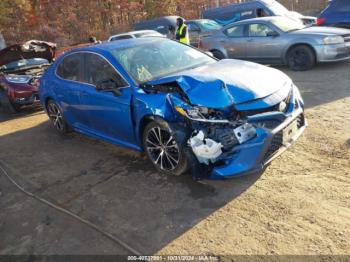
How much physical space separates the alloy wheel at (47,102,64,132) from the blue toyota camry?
96cm

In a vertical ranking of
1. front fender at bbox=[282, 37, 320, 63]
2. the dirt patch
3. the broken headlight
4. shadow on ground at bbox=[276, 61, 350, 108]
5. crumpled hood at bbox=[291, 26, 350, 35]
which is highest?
crumpled hood at bbox=[291, 26, 350, 35]

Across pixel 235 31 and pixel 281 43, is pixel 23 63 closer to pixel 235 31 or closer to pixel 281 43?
pixel 235 31

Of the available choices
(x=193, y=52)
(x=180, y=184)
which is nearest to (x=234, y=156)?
(x=180, y=184)

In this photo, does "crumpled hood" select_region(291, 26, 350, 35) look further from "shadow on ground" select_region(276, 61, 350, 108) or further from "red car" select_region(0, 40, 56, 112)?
"red car" select_region(0, 40, 56, 112)

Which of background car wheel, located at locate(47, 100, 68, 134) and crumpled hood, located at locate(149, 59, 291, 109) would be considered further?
background car wheel, located at locate(47, 100, 68, 134)

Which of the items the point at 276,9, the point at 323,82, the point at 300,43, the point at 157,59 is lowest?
the point at 323,82

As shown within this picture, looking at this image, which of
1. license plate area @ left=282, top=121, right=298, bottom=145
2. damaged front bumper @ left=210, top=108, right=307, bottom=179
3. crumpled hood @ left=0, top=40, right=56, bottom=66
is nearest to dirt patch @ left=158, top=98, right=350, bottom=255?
damaged front bumper @ left=210, top=108, right=307, bottom=179

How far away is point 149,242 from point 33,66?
7624 mm

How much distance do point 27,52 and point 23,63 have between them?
34 cm

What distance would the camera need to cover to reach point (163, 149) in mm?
4418

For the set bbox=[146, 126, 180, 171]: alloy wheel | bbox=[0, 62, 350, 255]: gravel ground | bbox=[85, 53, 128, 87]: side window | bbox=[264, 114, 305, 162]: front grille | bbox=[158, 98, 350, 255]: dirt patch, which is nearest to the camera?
bbox=[158, 98, 350, 255]: dirt patch

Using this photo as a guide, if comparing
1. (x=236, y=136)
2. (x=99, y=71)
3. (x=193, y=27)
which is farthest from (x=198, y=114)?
(x=193, y=27)

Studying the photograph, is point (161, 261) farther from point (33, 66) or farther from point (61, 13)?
point (61, 13)

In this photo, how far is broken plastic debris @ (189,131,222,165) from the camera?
3865mm
